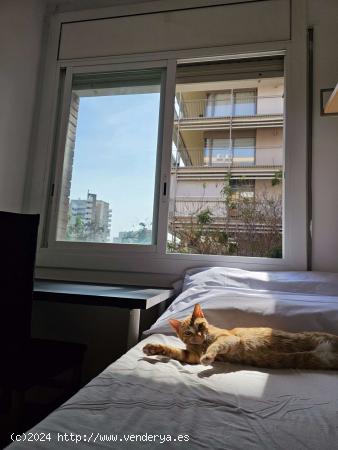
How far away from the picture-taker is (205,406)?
2.14 ft

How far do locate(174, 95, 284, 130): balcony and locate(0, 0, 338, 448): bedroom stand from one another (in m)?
0.01

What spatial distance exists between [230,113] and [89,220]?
47.6 inches

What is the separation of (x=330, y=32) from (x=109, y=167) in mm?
1654

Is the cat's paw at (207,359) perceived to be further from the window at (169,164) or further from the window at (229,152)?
the window at (229,152)

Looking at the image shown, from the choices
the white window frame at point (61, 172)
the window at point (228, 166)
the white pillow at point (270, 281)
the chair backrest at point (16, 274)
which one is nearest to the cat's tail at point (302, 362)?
the white pillow at point (270, 281)

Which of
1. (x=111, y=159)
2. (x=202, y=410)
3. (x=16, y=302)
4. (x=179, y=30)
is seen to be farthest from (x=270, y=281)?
(x=179, y=30)

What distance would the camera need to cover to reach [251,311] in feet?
3.76

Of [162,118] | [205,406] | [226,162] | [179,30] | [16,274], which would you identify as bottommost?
[205,406]

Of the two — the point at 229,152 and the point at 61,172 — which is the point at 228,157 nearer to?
the point at 229,152

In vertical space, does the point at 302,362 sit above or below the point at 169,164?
below

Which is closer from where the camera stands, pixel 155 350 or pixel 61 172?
pixel 155 350

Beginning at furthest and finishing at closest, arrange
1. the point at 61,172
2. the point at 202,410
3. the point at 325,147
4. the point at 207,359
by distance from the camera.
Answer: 1. the point at 61,172
2. the point at 325,147
3. the point at 207,359
4. the point at 202,410

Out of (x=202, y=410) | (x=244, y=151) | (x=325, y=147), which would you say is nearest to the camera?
(x=202, y=410)

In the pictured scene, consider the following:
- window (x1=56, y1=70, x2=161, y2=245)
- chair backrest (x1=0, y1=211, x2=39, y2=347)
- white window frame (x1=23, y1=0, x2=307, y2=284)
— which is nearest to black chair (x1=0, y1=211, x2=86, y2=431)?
chair backrest (x1=0, y1=211, x2=39, y2=347)
